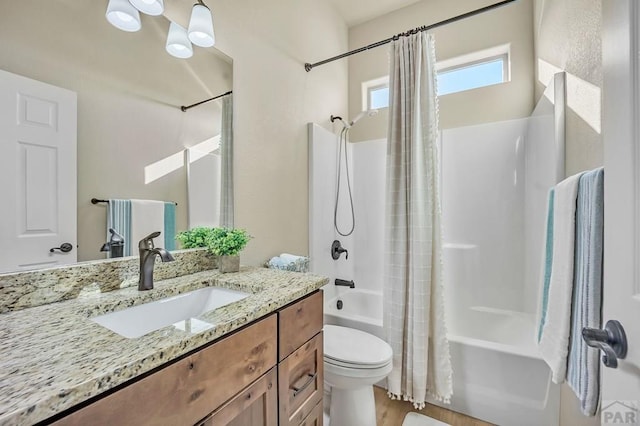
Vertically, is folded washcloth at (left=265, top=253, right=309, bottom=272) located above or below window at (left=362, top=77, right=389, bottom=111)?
below

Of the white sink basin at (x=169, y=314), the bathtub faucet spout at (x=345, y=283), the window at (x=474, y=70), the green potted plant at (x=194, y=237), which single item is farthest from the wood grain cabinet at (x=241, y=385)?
the window at (x=474, y=70)

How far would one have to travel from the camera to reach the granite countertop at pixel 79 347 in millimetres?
430

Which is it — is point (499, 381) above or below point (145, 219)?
below

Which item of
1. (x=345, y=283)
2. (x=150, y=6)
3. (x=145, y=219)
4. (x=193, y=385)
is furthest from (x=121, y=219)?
(x=345, y=283)

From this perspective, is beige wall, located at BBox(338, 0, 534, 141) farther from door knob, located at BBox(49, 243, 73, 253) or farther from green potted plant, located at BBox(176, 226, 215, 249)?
door knob, located at BBox(49, 243, 73, 253)

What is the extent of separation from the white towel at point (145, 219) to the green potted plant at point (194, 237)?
90 mm

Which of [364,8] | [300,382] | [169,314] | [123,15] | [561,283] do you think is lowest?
[300,382]

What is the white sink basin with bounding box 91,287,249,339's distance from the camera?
2.64 feet

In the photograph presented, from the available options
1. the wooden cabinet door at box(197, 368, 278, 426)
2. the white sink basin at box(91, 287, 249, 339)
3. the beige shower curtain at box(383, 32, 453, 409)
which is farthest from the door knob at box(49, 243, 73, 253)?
the beige shower curtain at box(383, 32, 453, 409)

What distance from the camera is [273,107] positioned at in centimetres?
176

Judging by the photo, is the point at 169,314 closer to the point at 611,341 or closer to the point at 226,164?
the point at 226,164

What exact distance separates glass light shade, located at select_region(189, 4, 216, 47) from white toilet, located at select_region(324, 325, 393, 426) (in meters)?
1.64

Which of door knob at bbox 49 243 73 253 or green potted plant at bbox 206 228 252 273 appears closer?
door knob at bbox 49 243 73 253

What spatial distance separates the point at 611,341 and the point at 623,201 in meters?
0.29
